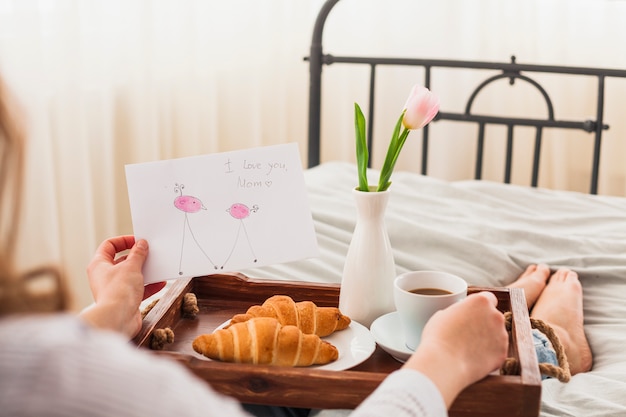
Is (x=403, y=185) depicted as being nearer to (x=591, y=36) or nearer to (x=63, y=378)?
(x=591, y=36)

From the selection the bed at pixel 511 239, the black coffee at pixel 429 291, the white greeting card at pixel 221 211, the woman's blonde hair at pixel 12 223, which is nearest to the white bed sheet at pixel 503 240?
the bed at pixel 511 239

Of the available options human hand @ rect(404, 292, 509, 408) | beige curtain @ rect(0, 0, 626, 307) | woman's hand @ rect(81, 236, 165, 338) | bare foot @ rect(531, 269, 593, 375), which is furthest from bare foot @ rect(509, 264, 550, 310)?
beige curtain @ rect(0, 0, 626, 307)

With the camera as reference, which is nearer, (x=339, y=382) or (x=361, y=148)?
(x=339, y=382)

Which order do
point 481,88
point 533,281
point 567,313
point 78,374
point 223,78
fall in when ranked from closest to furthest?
point 78,374, point 567,313, point 533,281, point 481,88, point 223,78

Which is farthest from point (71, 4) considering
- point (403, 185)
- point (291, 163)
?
point (291, 163)

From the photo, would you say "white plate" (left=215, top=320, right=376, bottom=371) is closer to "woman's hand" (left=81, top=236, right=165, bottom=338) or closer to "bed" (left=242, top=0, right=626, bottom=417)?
"woman's hand" (left=81, top=236, right=165, bottom=338)

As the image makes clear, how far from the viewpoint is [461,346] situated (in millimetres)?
756

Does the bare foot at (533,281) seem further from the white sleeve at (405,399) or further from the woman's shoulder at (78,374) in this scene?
the woman's shoulder at (78,374)

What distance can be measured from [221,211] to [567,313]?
639mm

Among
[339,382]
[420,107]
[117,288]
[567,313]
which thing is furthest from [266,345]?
[567,313]

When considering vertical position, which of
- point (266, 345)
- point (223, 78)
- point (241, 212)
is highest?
point (223, 78)

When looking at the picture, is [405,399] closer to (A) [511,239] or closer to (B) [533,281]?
(B) [533,281]

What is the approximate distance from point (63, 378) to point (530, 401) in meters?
Result: 0.47

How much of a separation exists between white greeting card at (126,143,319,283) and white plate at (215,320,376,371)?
0.09 meters
